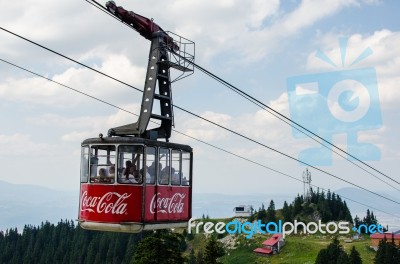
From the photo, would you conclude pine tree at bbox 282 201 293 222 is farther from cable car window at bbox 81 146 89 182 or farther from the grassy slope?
cable car window at bbox 81 146 89 182

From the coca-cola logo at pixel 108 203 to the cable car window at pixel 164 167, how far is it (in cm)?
138

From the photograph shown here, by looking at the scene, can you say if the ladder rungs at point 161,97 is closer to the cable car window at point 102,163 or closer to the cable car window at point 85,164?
the cable car window at point 102,163

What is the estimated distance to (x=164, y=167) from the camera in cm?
1711

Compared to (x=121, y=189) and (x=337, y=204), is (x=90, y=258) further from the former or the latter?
(x=121, y=189)

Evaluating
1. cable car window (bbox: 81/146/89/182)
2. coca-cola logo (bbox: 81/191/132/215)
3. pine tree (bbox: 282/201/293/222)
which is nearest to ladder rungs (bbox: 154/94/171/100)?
cable car window (bbox: 81/146/89/182)

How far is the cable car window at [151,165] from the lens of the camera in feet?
53.7

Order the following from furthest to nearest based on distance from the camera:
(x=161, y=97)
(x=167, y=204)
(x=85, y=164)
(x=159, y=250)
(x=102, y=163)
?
1. (x=159, y=250)
2. (x=161, y=97)
3. (x=167, y=204)
4. (x=85, y=164)
5. (x=102, y=163)

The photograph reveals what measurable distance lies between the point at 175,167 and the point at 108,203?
2641mm

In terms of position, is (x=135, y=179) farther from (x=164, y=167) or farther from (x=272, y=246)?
(x=272, y=246)

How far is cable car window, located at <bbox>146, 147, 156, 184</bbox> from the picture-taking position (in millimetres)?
16375

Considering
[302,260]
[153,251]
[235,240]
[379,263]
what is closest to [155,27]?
[153,251]

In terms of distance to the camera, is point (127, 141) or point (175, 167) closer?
point (127, 141)

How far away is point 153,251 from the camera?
47.7 meters

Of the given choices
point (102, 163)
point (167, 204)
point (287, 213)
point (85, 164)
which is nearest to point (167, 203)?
point (167, 204)
